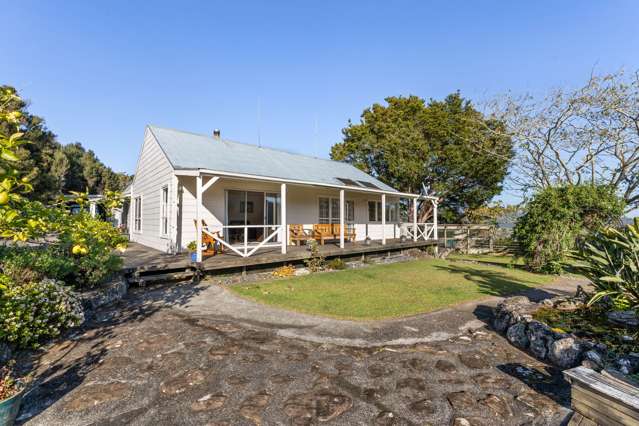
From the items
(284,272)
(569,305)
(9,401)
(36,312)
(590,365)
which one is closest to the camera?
(9,401)

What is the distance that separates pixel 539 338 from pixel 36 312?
23.7ft

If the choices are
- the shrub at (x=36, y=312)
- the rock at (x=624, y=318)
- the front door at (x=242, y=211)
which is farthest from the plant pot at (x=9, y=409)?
the front door at (x=242, y=211)

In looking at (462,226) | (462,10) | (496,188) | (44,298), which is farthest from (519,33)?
(44,298)

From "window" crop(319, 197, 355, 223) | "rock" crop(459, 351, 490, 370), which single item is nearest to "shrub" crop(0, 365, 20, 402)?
"rock" crop(459, 351, 490, 370)

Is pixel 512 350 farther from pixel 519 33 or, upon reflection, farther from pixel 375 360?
pixel 519 33

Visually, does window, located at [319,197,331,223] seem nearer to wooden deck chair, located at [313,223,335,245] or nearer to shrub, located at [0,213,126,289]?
wooden deck chair, located at [313,223,335,245]

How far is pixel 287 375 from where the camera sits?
3.50 meters

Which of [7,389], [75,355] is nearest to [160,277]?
[75,355]

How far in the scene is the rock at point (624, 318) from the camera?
4.50 m

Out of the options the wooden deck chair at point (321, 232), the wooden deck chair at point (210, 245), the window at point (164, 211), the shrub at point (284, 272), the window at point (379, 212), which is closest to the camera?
the shrub at point (284, 272)

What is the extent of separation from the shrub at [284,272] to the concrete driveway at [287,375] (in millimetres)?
4149

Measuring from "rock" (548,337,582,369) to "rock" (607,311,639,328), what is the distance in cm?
148

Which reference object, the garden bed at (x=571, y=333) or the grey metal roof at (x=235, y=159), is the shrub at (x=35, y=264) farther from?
the garden bed at (x=571, y=333)

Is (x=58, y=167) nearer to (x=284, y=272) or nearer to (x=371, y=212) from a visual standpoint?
(x=371, y=212)
